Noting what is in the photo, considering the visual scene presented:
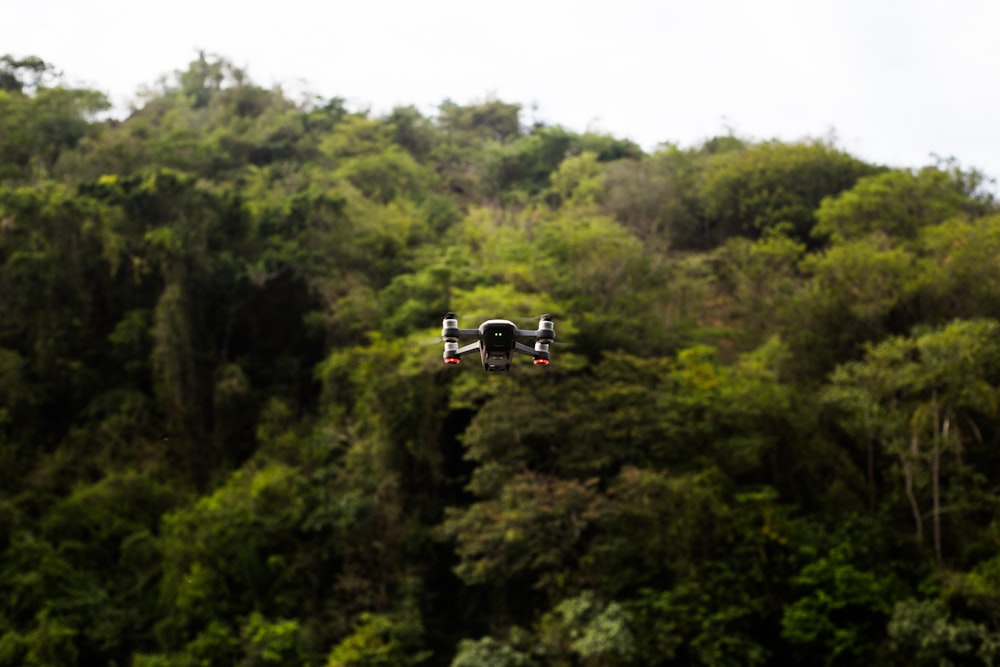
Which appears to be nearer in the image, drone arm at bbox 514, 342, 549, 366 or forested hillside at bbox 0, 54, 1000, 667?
drone arm at bbox 514, 342, 549, 366

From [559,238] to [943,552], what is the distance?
28.3ft

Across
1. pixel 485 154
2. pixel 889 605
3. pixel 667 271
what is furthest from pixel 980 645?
pixel 485 154

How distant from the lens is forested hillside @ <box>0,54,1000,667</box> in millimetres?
16250

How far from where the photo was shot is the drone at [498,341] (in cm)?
645

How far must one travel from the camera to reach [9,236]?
20.7 meters

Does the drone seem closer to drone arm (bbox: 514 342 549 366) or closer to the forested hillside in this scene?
drone arm (bbox: 514 342 549 366)

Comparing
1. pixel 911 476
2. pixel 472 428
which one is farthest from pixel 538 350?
pixel 911 476

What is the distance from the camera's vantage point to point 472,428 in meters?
17.5

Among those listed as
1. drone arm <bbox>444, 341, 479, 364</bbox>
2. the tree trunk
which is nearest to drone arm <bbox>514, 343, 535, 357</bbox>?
drone arm <bbox>444, 341, 479, 364</bbox>

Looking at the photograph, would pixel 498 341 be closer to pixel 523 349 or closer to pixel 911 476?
pixel 523 349

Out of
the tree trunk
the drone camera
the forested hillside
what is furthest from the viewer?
the tree trunk

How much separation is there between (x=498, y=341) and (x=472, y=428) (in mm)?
11147

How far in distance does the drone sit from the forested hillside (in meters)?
8.95

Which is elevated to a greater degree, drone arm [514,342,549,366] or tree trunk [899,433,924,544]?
drone arm [514,342,549,366]
